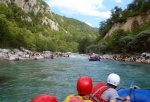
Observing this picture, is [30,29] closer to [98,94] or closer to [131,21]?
[131,21]

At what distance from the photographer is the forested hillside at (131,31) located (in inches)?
1682

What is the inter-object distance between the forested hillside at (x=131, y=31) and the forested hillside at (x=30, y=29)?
24.1 meters

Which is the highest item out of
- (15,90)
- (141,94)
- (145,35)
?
(145,35)

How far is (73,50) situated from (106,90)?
141 m

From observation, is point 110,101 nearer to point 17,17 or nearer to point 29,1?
point 17,17

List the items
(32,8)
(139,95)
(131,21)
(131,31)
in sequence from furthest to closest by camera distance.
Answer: (32,8) → (131,21) → (131,31) → (139,95)

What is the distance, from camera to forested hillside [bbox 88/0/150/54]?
42.7 metres

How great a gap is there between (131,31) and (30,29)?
7521 cm

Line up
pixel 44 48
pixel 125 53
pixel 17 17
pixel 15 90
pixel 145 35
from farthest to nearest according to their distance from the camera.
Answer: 1. pixel 17 17
2. pixel 44 48
3. pixel 125 53
4. pixel 145 35
5. pixel 15 90

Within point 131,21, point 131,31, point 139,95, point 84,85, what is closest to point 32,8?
point 131,21

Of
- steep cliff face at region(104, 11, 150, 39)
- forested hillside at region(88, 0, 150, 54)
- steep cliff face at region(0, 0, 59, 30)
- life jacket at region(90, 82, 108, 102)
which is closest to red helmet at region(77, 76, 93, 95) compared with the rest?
life jacket at region(90, 82, 108, 102)

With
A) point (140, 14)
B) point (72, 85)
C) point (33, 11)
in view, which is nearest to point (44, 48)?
point (140, 14)

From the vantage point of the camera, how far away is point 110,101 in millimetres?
4980

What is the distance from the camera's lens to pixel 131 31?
55844 mm
